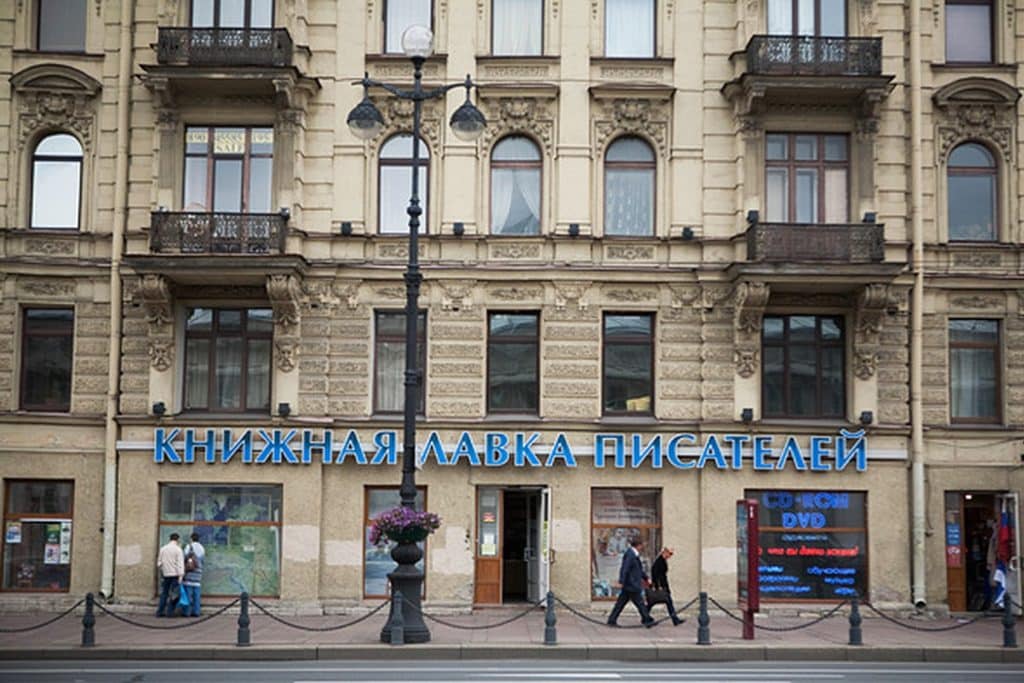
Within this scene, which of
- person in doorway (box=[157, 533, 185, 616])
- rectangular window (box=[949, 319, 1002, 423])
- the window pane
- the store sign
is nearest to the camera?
person in doorway (box=[157, 533, 185, 616])

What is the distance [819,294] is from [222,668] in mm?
14353

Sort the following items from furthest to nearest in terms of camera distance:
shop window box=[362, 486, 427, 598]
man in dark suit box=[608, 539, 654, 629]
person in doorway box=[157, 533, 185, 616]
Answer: shop window box=[362, 486, 427, 598] → person in doorway box=[157, 533, 185, 616] → man in dark suit box=[608, 539, 654, 629]

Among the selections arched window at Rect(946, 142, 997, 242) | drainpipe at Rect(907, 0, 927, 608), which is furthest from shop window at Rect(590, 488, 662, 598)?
arched window at Rect(946, 142, 997, 242)

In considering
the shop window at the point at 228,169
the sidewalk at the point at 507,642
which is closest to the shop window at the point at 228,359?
the shop window at the point at 228,169

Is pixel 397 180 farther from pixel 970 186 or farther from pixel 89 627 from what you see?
pixel 970 186

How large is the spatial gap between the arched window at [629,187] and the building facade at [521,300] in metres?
0.07

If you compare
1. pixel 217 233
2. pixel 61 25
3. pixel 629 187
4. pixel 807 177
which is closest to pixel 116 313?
pixel 217 233

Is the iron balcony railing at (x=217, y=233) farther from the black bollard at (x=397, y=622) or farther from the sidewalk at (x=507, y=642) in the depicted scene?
the black bollard at (x=397, y=622)

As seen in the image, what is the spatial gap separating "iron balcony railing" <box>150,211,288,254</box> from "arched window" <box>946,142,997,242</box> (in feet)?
47.1

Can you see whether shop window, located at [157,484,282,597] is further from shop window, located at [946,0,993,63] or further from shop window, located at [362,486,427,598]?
shop window, located at [946,0,993,63]

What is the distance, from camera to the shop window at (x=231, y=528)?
24.6 meters

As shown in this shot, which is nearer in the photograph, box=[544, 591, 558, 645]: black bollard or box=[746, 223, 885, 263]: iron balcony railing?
box=[544, 591, 558, 645]: black bollard

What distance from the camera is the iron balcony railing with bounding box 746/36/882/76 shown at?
24.6m

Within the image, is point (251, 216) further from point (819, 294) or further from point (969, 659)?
point (969, 659)
